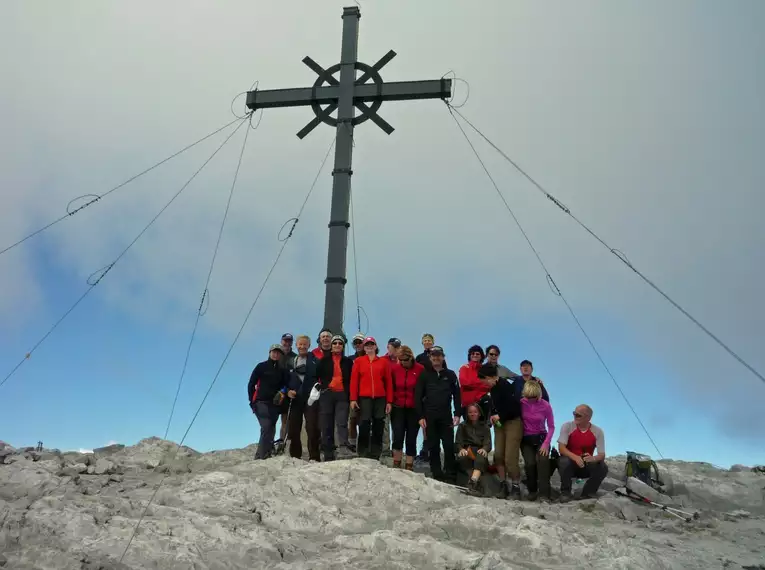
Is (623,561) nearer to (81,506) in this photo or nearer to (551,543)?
(551,543)

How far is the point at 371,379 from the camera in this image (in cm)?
859

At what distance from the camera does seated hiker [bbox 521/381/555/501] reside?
328 inches

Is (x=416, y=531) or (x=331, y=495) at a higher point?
(x=331, y=495)

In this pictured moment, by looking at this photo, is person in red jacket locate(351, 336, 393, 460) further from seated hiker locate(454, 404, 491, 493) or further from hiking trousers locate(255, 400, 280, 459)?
hiking trousers locate(255, 400, 280, 459)

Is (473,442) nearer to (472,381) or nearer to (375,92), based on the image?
(472,381)

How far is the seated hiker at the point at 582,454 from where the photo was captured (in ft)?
27.0

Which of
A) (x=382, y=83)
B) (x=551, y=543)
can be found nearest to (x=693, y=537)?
(x=551, y=543)

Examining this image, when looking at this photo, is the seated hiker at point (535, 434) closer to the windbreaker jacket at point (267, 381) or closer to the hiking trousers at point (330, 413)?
the hiking trousers at point (330, 413)

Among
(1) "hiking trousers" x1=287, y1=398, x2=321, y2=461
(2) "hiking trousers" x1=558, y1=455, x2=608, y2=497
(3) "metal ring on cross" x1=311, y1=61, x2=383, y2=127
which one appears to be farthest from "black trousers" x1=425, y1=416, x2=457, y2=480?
(3) "metal ring on cross" x1=311, y1=61, x2=383, y2=127

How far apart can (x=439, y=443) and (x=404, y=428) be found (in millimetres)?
582

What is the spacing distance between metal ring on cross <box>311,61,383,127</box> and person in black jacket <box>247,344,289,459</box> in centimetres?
544

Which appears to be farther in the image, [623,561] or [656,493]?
[656,493]

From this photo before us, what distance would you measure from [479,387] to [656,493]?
9.03 feet

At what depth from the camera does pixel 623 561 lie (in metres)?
5.25
